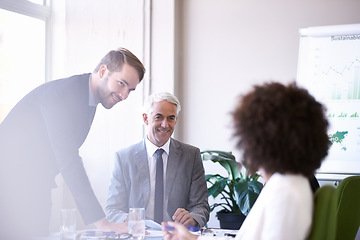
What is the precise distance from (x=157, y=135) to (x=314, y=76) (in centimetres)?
163

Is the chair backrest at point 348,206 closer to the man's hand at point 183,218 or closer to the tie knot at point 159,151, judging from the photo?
the man's hand at point 183,218

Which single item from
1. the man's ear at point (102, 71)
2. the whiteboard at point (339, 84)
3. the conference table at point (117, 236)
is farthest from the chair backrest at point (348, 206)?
the whiteboard at point (339, 84)

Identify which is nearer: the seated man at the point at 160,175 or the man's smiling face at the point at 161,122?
the seated man at the point at 160,175

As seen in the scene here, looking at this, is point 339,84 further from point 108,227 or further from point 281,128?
point 281,128

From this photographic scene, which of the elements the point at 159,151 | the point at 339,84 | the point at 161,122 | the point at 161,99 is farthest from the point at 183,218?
the point at 339,84

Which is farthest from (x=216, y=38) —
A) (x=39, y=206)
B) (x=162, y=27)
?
(x=39, y=206)

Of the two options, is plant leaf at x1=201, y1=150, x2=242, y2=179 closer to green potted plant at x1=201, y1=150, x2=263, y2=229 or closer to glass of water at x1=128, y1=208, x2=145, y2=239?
green potted plant at x1=201, y1=150, x2=263, y2=229

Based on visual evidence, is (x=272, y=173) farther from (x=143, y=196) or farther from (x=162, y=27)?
(x=162, y=27)

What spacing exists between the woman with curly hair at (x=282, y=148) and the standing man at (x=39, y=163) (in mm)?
1002

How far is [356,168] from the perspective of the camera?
3967 millimetres

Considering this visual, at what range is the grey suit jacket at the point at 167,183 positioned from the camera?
298 cm

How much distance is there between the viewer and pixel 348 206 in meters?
2.35

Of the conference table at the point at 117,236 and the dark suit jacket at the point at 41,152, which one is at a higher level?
the dark suit jacket at the point at 41,152

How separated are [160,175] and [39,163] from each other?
0.94 meters
